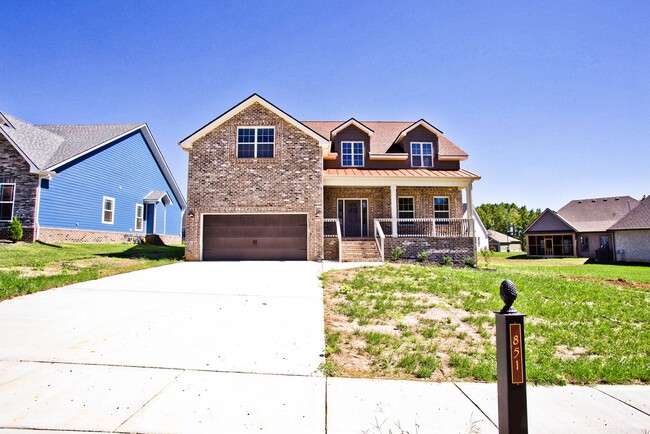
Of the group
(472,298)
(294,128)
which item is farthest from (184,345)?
(294,128)

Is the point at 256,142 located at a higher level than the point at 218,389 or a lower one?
higher

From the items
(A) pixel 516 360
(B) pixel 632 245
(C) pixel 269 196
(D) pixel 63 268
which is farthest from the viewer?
(B) pixel 632 245

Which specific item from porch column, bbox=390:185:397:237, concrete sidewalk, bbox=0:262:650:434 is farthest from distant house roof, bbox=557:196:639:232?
concrete sidewalk, bbox=0:262:650:434

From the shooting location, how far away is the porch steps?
50.9ft

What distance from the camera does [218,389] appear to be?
11.4ft

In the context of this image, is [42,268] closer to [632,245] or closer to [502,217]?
[632,245]

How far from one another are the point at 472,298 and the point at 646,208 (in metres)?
28.8

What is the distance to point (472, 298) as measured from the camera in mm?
7328

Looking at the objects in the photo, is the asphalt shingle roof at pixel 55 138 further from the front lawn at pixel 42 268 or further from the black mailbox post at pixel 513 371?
the black mailbox post at pixel 513 371

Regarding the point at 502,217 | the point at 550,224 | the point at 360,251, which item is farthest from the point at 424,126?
the point at 502,217

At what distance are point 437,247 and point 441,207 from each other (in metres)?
3.71

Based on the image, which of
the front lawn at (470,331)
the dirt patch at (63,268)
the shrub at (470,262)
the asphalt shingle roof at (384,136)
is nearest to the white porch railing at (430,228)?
the shrub at (470,262)

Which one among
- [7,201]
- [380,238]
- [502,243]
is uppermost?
[7,201]

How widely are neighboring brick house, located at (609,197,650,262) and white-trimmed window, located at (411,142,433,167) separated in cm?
1839
